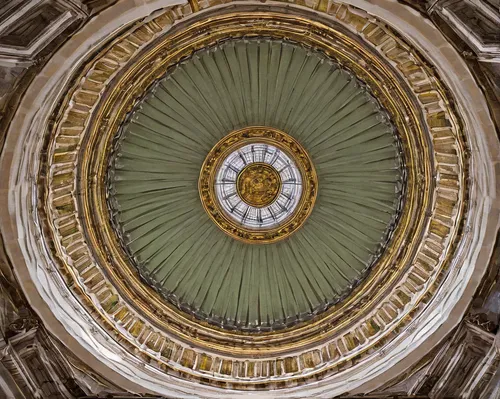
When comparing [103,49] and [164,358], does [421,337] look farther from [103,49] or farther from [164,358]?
[103,49]

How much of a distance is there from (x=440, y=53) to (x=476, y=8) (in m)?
1.62

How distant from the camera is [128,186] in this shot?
14.0m

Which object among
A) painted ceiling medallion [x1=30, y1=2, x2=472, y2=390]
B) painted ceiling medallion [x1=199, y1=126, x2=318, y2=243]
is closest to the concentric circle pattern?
painted ceiling medallion [x1=30, y1=2, x2=472, y2=390]

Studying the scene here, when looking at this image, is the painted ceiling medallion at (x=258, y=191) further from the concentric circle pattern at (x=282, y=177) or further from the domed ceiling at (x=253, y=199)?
the concentric circle pattern at (x=282, y=177)

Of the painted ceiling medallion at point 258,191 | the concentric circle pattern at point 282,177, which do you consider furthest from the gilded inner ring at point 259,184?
the concentric circle pattern at point 282,177

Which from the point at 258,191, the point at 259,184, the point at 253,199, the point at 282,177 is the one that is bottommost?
the point at 253,199

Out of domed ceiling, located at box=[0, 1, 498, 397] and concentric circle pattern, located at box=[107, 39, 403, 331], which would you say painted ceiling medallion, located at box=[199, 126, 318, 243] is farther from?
concentric circle pattern, located at box=[107, 39, 403, 331]

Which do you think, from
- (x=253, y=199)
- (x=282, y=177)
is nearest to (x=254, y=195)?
(x=253, y=199)

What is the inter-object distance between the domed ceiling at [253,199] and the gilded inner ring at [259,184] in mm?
36

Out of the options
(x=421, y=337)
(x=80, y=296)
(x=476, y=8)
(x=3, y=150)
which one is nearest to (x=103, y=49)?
(x=3, y=150)

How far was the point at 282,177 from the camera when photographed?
1498 cm

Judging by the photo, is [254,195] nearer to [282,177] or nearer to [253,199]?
[253,199]

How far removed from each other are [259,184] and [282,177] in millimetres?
591

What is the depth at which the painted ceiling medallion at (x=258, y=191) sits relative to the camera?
14695 mm
